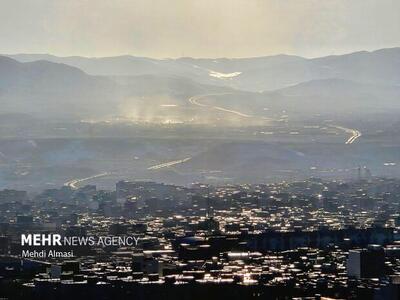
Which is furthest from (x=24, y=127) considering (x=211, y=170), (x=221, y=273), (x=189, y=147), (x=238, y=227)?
(x=221, y=273)

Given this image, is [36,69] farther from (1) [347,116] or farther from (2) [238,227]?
(2) [238,227]

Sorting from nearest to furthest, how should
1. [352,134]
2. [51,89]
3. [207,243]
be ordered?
[207,243] → [352,134] → [51,89]

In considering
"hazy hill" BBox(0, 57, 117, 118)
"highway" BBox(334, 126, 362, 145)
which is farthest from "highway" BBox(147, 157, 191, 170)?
"hazy hill" BBox(0, 57, 117, 118)

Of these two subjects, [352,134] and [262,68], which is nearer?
[352,134]

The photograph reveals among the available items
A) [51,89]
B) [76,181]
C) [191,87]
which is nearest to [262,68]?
[191,87]

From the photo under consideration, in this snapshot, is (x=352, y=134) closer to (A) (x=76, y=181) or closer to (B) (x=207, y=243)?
(A) (x=76, y=181)

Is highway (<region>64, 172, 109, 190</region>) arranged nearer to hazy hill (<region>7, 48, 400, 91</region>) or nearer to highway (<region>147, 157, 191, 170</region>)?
highway (<region>147, 157, 191, 170</region>)

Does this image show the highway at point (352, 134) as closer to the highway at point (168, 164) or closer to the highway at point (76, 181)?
the highway at point (168, 164)

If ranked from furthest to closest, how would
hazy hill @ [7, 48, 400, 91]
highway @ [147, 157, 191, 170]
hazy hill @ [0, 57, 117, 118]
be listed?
hazy hill @ [7, 48, 400, 91], hazy hill @ [0, 57, 117, 118], highway @ [147, 157, 191, 170]
